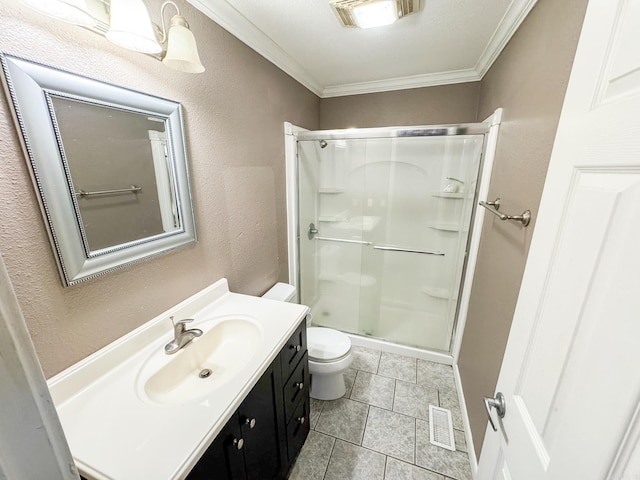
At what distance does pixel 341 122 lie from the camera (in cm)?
248

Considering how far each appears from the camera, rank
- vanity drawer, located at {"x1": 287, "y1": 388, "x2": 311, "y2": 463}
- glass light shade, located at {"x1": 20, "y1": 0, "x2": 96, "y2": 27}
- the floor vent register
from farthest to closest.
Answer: the floor vent register < vanity drawer, located at {"x1": 287, "y1": 388, "x2": 311, "y2": 463} < glass light shade, located at {"x1": 20, "y1": 0, "x2": 96, "y2": 27}

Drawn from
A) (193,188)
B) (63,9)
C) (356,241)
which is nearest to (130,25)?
(63,9)

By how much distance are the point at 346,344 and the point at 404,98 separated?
2082mm

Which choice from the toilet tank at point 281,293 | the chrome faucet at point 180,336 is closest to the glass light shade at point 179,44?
the chrome faucet at point 180,336

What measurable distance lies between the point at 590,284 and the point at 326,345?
1502mm

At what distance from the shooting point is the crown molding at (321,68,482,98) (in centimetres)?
200

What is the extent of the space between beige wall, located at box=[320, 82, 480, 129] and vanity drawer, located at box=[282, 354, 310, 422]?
2.09 metres

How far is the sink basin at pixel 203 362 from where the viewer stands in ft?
3.16

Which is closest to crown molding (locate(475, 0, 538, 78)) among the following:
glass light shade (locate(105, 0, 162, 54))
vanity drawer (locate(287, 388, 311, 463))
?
glass light shade (locate(105, 0, 162, 54))

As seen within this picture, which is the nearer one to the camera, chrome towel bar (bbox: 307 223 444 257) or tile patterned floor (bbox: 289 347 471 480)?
tile patterned floor (bbox: 289 347 471 480)

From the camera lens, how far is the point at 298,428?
53.8 inches

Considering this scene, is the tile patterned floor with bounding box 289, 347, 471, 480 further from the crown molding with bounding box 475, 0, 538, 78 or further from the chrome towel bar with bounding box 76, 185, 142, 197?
the crown molding with bounding box 475, 0, 538, 78

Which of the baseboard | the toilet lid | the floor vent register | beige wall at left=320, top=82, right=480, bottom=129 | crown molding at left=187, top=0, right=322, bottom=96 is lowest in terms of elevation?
the floor vent register

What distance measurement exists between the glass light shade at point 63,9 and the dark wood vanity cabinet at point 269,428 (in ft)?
3.98
